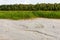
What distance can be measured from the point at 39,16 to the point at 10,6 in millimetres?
2435

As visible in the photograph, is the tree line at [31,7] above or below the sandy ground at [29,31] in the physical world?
below

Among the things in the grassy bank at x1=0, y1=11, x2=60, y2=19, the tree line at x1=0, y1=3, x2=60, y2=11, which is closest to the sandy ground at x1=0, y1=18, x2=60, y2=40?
the grassy bank at x1=0, y1=11, x2=60, y2=19

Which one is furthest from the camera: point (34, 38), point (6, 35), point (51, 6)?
point (51, 6)

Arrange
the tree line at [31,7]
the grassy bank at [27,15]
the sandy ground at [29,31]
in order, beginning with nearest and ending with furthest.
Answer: the sandy ground at [29,31] < the grassy bank at [27,15] < the tree line at [31,7]

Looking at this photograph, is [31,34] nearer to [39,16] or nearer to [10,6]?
[39,16]

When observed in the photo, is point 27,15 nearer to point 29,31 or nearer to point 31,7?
point 31,7

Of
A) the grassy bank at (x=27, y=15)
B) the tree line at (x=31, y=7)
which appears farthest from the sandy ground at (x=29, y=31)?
the tree line at (x=31, y=7)

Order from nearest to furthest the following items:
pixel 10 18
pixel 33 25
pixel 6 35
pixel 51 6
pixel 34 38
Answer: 1. pixel 34 38
2. pixel 6 35
3. pixel 33 25
4. pixel 10 18
5. pixel 51 6

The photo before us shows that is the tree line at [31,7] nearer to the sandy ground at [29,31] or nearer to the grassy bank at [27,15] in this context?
the grassy bank at [27,15]

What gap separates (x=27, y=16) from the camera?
12.1 meters

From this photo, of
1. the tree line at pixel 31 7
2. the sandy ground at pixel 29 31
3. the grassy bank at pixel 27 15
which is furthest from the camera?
the tree line at pixel 31 7

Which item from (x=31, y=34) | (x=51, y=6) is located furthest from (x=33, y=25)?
(x=51, y=6)

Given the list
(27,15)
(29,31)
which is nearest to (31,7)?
(27,15)

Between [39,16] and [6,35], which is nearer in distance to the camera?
[6,35]
